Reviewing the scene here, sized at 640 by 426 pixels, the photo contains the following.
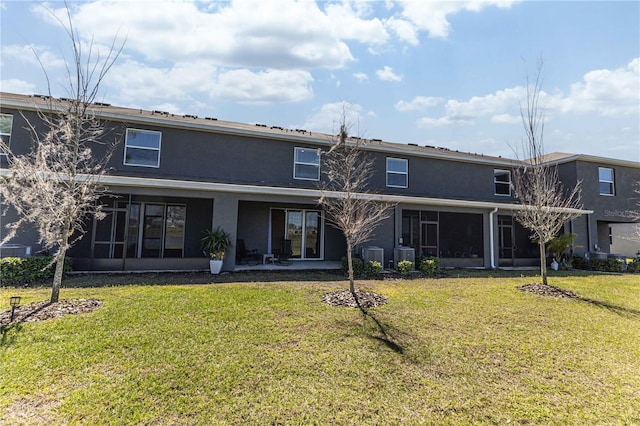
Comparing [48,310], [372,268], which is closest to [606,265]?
[372,268]

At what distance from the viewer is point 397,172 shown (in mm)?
15180

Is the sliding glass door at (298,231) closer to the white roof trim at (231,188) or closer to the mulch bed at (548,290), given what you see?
the white roof trim at (231,188)

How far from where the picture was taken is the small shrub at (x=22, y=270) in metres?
7.98

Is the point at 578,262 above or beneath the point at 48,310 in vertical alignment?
above

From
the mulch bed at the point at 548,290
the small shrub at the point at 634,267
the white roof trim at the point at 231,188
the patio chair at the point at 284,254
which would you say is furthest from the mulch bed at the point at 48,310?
the small shrub at the point at 634,267

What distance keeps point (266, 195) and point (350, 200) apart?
3905 millimetres

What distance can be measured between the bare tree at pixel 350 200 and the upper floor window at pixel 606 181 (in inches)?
541

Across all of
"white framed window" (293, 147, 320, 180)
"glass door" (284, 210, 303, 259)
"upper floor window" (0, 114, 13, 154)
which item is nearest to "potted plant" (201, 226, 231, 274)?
"glass door" (284, 210, 303, 259)

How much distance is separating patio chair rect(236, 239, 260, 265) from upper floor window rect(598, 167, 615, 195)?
19228mm

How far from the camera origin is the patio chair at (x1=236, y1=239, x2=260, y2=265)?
40.8 feet

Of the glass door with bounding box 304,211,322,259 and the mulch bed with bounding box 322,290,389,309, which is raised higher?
the glass door with bounding box 304,211,322,259

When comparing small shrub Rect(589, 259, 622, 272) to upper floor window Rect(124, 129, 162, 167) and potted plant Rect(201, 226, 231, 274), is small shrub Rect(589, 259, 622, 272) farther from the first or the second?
upper floor window Rect(124, 129, 162, 167)

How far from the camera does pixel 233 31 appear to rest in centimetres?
1019

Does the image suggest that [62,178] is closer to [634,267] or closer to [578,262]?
[578,262]
